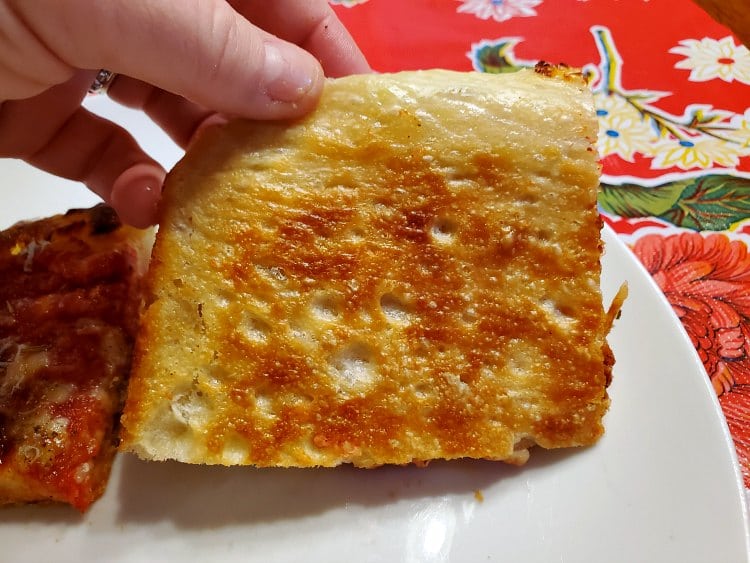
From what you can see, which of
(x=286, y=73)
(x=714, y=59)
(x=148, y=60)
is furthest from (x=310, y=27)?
(x=714, y=59)

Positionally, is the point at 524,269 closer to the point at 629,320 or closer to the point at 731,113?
the point at 629,320

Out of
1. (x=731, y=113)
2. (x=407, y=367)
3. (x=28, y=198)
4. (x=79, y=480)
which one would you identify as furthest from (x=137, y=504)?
(x=731, y=113)

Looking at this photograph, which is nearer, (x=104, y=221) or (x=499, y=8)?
(x=104, y=221)

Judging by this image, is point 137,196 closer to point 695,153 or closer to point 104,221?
point 104,221

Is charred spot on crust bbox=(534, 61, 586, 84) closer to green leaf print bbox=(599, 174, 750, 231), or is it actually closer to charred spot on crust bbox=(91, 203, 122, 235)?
green leaf print bbox=(599, 174, 750, 231)

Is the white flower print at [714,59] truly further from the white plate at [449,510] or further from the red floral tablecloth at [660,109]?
the white plate at [449,510]

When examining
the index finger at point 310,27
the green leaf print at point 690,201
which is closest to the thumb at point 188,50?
the index finger at point 310,27
